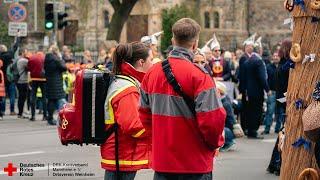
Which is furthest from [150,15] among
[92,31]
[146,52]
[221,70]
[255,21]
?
[146,52]

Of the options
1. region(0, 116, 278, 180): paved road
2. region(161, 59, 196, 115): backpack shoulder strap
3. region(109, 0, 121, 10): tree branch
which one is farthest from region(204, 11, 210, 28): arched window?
region(161, 59, 196, 115): backpack shoulder strap

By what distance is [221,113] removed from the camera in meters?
5.80

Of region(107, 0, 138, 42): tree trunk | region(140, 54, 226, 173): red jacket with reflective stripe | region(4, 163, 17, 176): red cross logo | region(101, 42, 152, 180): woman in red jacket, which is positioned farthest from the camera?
region(107, 0, 138, 42): tree trunk

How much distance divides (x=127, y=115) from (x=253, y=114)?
1064cm

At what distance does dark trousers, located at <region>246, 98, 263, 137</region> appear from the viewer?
1714cm

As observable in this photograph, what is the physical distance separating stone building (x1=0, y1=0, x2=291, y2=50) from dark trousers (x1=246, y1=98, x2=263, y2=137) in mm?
31741

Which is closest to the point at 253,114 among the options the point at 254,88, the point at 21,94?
the point at 254,88

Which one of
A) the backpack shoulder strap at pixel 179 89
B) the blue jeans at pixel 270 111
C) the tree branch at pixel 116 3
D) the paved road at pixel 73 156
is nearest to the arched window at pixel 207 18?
the tree branch at pixel 116 3

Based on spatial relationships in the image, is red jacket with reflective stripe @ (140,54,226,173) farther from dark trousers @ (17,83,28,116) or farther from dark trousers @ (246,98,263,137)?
dark trousers @ (17,83,28,116)

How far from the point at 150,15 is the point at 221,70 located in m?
29.3

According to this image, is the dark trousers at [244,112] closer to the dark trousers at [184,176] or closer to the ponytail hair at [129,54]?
the ponytail hair at [129,54]

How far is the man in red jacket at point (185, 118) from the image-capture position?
5781 millimetres

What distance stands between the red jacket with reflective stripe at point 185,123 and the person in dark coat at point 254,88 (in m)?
10.8

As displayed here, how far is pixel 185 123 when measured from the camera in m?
5.92
